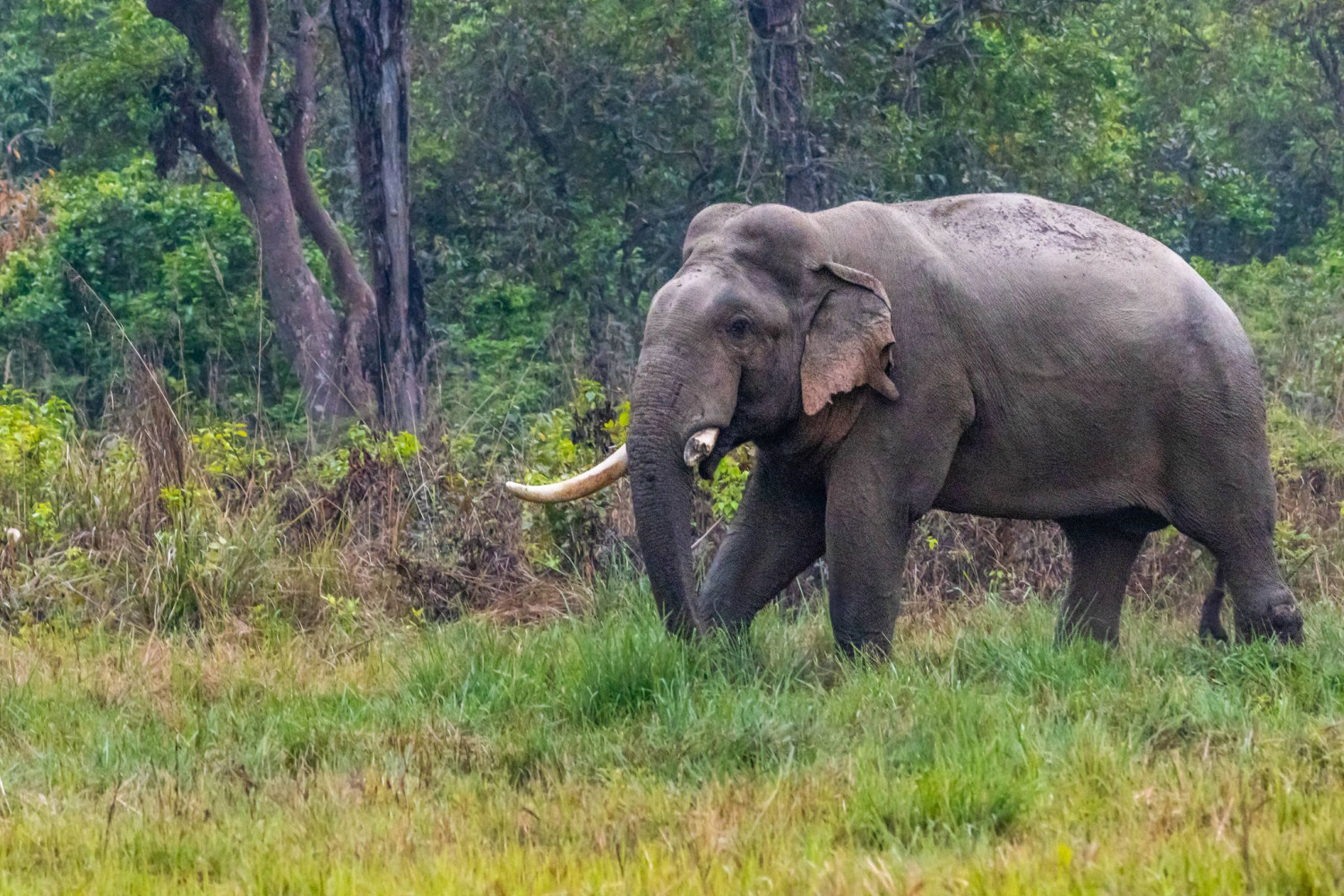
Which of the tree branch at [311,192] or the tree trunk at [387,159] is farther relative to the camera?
the tree branch at [311,192]

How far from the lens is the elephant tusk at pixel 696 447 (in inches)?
254

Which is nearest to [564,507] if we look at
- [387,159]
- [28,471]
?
[28,471]

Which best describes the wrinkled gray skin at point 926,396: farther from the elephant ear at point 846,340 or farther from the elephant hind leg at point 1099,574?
the elephant hind leg at point 1099,574

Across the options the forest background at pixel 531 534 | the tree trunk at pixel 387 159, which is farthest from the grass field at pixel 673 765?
the tree trunk at pixel 387 159

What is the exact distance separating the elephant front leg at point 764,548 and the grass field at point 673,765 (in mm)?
242

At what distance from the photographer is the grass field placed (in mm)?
4238

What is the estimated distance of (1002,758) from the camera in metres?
5.11

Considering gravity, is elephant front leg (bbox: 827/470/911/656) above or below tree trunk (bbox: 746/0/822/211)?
below

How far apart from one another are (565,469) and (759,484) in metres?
2.38

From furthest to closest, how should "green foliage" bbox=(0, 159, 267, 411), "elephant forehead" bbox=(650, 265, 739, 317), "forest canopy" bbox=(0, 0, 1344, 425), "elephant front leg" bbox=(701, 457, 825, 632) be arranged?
"green foliage" bbox=(0, 159, 267, 411) → "forest canopy" bbox=(0, 0, 1344, 425) → "elephant front leg" bbox=(701, 457, 825, 632) → "elephant forehead" bbox=(650, 265, 739, 317)

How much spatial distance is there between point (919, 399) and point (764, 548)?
1022 millimetres

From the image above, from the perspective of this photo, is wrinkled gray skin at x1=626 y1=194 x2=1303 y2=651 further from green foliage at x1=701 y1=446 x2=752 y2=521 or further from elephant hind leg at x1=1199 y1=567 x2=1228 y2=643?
green foliage at x1=701 y1=446 x2=752 y2=521

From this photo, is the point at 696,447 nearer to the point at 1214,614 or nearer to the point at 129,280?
the point at 1214,614

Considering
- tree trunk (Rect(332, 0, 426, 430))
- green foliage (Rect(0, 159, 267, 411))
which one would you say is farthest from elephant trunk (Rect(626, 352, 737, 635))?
green foliage (Rect(0, 159, 267, 411))
